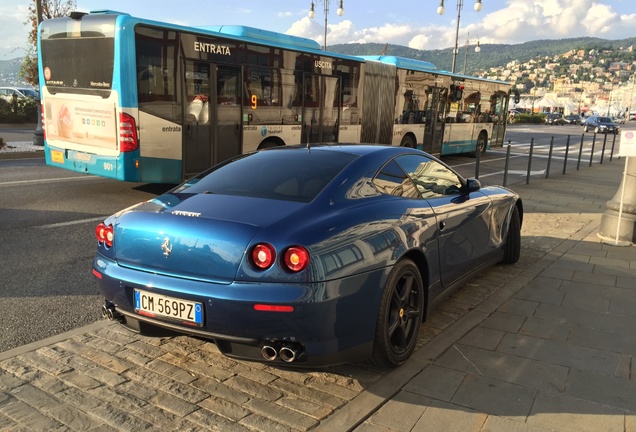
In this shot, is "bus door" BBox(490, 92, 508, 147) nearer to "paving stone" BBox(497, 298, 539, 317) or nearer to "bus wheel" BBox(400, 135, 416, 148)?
"bus wheel" BBox(400, 135, 416, 148)

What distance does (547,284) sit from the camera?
5.50m

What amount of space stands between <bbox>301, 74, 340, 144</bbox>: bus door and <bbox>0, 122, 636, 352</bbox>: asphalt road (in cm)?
354

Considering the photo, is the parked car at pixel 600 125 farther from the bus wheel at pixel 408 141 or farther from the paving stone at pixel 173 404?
the paving stone at pixel 173 404

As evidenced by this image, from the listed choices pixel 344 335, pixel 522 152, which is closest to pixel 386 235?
pixel 344 335

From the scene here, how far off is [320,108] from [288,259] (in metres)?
10.0

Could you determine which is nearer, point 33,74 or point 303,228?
point 303,228

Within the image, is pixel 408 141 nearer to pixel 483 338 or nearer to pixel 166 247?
pixel 483 338

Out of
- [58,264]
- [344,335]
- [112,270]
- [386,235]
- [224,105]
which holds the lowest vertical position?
[58,264]

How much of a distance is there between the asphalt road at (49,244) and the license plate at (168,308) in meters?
1.30

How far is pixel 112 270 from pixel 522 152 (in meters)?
23.7

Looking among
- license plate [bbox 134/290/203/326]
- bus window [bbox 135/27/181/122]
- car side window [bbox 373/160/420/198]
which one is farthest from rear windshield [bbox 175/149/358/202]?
bus window [bbox 135/27/181/122]

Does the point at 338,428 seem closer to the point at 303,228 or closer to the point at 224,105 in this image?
the point at 303,228

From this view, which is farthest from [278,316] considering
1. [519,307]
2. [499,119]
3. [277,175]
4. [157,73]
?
[499,119]

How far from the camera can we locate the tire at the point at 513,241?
6.02 metres
